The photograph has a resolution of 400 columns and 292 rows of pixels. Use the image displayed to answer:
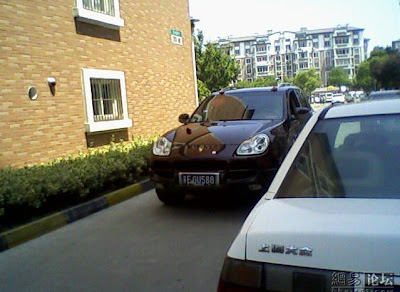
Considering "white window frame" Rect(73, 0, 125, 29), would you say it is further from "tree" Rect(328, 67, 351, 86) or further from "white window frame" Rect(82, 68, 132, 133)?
"tree" Rect(328, 67, 351, 86)

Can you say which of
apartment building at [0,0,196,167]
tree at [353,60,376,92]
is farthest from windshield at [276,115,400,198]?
tree at [353,60,376,92]

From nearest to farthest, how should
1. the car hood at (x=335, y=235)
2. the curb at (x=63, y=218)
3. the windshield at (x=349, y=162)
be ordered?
the car hood at (x=335, y=235) → the windshield at (x=349, y=162) → the curb at (x=63, y=218)

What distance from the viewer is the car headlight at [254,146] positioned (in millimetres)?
4332

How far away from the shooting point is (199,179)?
4.35 m

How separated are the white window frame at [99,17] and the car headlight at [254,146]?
5885 millimetres

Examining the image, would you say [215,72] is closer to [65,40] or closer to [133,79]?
[133,79]

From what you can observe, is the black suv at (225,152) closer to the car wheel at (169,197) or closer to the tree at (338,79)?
the car wheel at (169,197)

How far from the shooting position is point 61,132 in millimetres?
8031

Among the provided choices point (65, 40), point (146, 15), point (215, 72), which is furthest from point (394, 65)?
point (65, 40)

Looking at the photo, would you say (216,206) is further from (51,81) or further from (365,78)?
(365,78)

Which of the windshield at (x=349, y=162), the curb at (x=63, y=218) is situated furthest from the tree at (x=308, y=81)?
the windshield at (x=349, y=162)

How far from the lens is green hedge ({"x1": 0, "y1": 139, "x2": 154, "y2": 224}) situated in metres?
4.23

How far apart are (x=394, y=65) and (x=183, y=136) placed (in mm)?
37570

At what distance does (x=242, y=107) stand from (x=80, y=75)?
464cm
